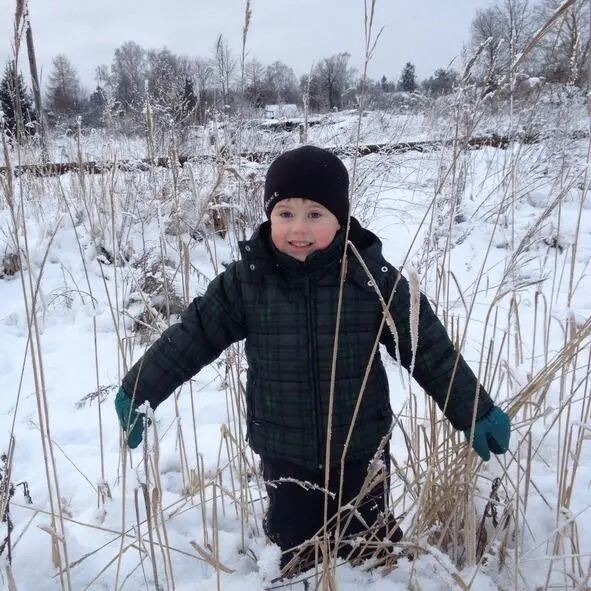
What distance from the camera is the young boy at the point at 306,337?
42.3 inches

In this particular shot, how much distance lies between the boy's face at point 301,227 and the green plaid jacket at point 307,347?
2 centimetres

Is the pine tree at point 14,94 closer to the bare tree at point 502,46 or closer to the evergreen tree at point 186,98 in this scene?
the bare tree at point 502,46

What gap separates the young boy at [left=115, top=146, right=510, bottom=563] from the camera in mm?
1074

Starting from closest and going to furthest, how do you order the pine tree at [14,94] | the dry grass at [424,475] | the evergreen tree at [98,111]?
the pine tree at [14,94]
the dry grass at [424,475]
the evergreen tree at [98,111]

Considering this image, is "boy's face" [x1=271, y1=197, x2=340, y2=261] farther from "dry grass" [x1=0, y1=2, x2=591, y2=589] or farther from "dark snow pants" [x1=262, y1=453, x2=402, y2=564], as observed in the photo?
"dark snow pants" [x1=262, y1=453, x2=402, y2=564]

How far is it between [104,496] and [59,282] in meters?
2.56

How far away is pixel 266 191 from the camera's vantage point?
1139mm

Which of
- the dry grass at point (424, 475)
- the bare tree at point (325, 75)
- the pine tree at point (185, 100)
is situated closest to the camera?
the dry grass at point (424, 475)

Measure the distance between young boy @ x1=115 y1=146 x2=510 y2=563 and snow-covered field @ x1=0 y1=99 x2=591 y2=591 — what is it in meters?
0.09

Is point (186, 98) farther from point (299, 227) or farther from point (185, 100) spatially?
point (299, 227)

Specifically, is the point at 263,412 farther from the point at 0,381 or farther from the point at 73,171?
the point at 73,171

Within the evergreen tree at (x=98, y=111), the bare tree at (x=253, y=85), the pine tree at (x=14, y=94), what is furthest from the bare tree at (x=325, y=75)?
the evergreen tree at (x=98, y=111)

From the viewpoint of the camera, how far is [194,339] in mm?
1139

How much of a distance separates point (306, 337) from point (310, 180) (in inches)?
12.6
